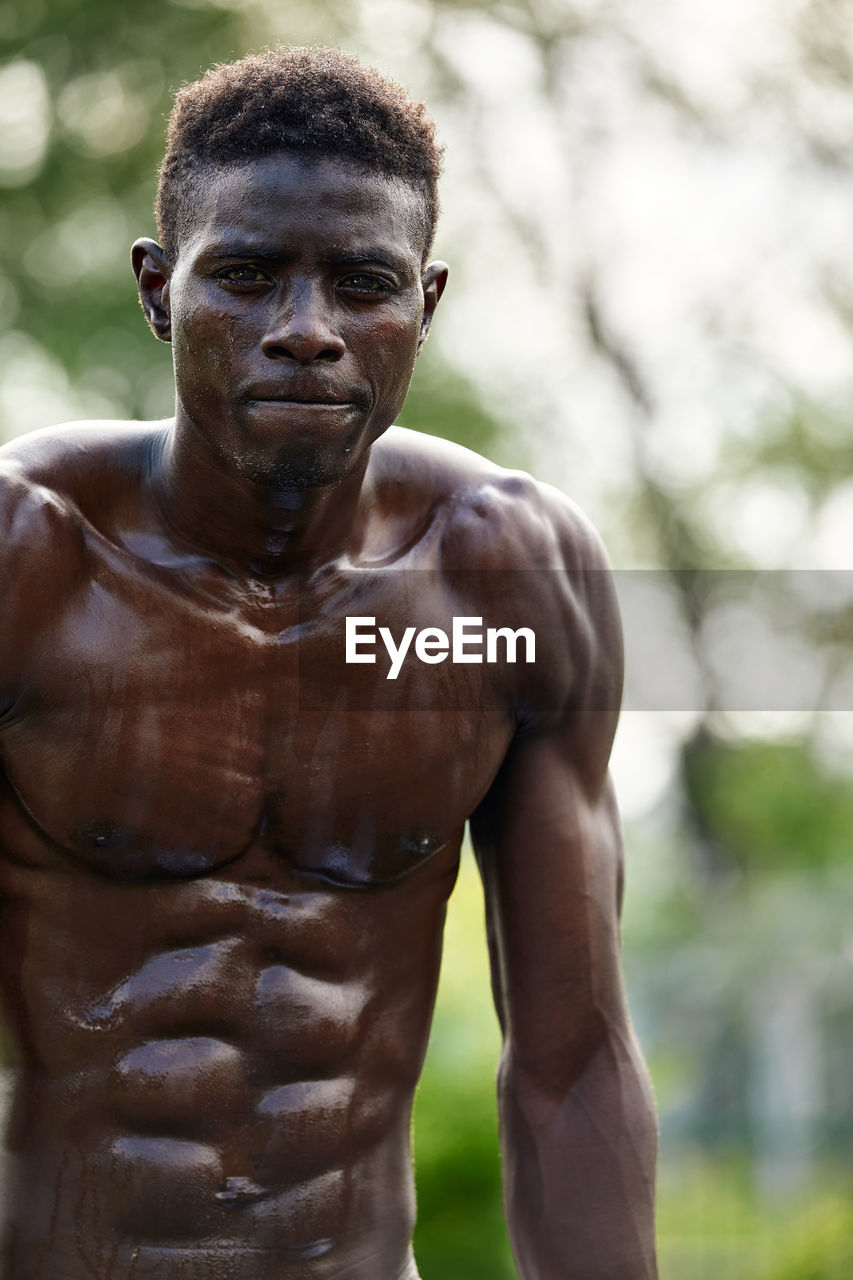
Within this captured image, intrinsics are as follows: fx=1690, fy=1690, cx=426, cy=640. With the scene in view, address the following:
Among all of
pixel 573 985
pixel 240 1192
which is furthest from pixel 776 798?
pixel 240 1192

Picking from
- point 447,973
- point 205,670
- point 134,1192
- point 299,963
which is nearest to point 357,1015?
point 299,963

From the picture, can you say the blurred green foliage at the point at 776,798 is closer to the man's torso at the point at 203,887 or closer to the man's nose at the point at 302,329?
the man's torso at the point at 203,887

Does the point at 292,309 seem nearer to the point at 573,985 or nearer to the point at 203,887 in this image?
the point at 203,887

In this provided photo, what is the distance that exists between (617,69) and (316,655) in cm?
924

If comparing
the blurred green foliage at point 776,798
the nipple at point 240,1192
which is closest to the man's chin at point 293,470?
the nipple at point 240,1192

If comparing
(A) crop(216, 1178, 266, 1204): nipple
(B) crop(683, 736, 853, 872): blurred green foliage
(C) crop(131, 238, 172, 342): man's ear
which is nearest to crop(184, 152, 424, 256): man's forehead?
(C) crop(131, 238, 172, 342): man's ear

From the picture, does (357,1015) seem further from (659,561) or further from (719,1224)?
(659,561)

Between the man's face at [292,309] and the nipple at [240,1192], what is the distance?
820 mm

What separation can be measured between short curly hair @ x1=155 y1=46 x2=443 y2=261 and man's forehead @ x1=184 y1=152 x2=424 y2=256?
16 mm

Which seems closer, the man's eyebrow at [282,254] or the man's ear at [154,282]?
the man's eyebrow at [282,254]

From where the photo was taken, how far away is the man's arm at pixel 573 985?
211 centimetres

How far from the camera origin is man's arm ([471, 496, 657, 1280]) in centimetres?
211

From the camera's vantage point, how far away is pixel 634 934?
35.3 feet
